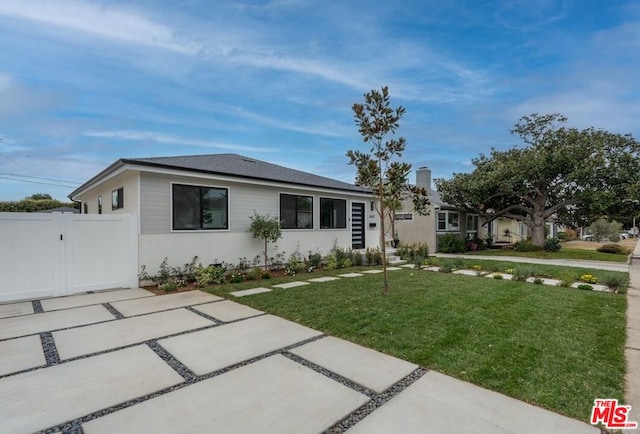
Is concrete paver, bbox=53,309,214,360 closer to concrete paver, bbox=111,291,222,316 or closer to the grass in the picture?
concrete paver, bbox=111,291,222,316

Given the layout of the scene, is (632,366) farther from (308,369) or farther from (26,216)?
(26,216)

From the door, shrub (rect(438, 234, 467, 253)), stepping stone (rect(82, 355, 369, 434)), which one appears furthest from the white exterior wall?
shrub (rect(438, 234, 467, 253))

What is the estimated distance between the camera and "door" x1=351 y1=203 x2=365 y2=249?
13328 mm

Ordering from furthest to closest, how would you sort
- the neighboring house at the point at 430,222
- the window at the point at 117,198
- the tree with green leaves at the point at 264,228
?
1. the neighboring house at the point at 430,222
2. the tree with green leaves at the point at 264,228
3. the window at the point at 117,198

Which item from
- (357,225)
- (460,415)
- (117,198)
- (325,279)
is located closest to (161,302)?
(325,279)

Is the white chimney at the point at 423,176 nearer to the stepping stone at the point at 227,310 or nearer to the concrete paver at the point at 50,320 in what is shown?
the stepping stone at the point at 227,310

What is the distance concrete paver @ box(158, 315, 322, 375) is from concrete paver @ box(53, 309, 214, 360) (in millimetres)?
410

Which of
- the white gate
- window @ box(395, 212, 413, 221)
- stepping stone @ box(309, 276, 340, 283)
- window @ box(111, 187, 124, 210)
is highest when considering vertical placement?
window @ box(111, 187, 124, 210)

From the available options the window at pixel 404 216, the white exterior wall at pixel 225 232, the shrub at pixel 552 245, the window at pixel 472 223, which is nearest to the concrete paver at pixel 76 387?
the white exterior wall at pixel 225 232

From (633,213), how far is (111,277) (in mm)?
21667

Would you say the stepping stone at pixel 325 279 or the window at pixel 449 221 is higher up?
the window at pixel 449 221

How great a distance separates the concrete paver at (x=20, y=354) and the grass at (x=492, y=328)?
2954 millimetres

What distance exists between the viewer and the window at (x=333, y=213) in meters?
12.0

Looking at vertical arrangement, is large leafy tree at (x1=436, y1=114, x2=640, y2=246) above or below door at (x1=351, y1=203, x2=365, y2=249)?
above
